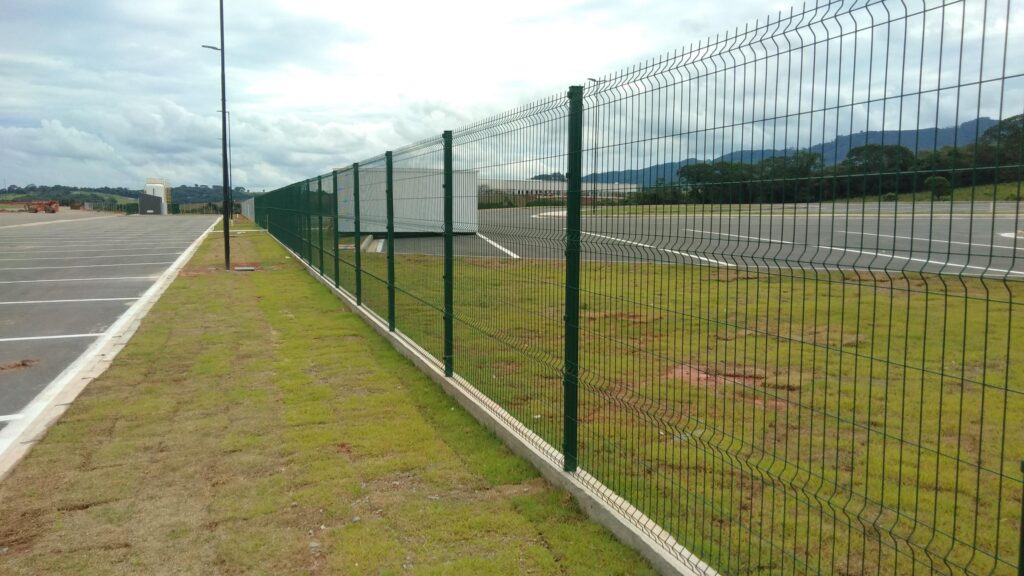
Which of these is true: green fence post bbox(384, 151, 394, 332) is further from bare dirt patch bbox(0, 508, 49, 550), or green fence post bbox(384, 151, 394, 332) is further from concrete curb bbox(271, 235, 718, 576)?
bare dirt patch bbox(0, 508, 49, 550)

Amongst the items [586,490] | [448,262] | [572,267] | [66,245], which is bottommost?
[586,490]

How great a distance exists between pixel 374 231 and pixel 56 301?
612cm

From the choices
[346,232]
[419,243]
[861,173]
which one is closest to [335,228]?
[346,232]

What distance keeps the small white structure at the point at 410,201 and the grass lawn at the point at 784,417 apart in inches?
16.2

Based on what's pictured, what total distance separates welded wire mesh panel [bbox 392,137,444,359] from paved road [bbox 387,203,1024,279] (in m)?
2.71

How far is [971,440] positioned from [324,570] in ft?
13.7

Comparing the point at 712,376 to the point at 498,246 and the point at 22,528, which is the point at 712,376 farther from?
the point at 22,528

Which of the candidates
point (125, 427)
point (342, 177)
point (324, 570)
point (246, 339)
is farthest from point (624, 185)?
point (342, 177)

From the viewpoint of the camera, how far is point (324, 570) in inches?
150

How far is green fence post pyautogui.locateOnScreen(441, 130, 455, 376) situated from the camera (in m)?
6.56

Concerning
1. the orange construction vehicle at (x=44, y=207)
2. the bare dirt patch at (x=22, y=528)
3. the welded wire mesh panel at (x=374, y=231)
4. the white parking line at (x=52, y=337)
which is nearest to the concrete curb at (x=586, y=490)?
the bare dirt patch at (x=22, y=528)

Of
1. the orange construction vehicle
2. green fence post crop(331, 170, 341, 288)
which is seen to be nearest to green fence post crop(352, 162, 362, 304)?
green fence post crop(331, 170, 341, 288)

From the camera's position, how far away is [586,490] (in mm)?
4316

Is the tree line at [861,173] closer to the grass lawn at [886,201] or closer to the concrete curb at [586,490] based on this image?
the grass lawn at [886,201]
